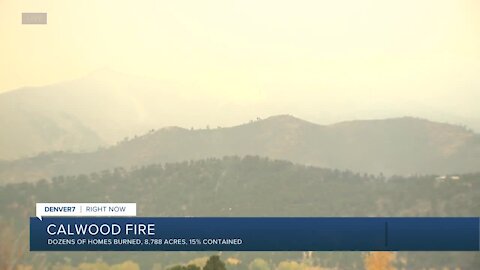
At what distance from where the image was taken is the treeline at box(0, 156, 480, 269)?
4.54m

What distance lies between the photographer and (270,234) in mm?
4496

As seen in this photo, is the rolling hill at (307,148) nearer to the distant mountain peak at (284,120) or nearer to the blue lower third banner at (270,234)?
the distant mountain peak at (284,120)

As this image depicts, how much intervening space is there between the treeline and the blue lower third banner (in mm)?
52

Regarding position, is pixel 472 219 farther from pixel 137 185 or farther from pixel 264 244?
pixel 137 185

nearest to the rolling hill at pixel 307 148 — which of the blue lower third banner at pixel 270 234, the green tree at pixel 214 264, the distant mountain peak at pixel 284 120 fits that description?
the distant mountain peak at pixel 284 120

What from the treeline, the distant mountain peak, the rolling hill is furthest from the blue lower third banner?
the distant mountain peak

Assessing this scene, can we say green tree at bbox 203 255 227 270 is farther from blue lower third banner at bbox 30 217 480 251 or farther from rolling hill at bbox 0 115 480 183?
rolling hill at bbox 0 115 480 183

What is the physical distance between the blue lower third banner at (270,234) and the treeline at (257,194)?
52 mm

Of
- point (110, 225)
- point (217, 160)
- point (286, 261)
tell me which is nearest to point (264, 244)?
point (286, 261)

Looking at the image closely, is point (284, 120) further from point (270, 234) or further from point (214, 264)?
point (214, 264)

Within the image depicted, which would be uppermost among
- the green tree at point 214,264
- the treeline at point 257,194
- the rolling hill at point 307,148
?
the rolling hill at point 307,148

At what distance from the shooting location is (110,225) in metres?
4.50

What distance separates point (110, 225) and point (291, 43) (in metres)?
1.52

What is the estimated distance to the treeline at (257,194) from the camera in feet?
14.9
